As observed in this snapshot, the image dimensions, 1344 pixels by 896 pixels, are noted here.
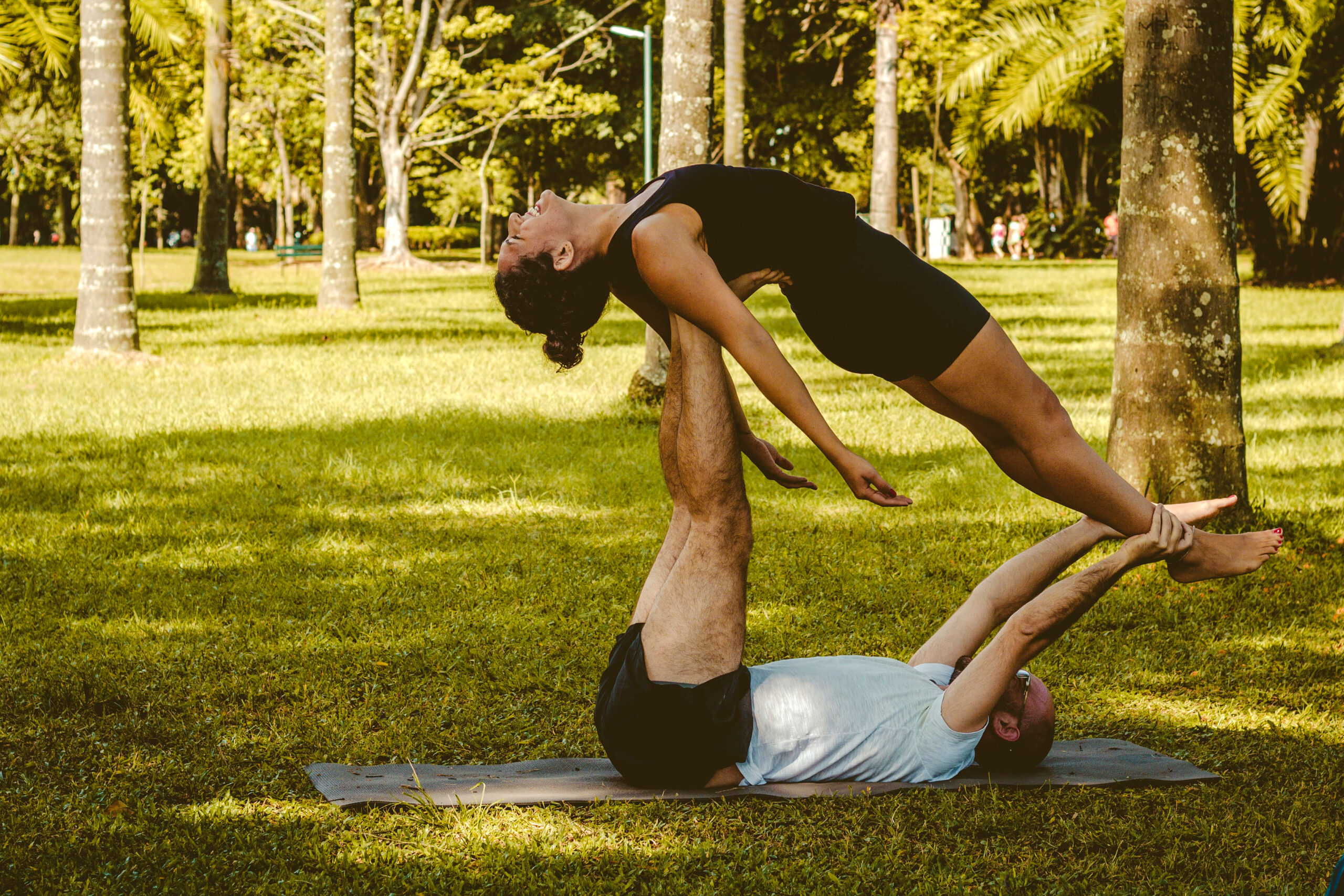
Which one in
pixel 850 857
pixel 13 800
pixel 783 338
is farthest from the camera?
pixel 783 338

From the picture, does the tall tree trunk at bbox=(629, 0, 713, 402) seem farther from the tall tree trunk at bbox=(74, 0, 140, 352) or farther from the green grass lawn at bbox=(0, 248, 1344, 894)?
the tall tree trunk at bbox=(74, 0, 140, 352)

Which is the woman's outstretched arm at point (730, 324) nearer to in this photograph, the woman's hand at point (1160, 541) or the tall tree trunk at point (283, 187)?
the woman's hand at point (1160, 541)

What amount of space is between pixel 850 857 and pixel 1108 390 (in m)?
9.78

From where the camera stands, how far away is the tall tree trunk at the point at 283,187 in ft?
134

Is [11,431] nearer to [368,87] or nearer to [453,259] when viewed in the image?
[368,87]

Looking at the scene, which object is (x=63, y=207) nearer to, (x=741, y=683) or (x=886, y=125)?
(x=886, y=125)

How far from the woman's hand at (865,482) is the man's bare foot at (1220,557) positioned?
1.25 meters

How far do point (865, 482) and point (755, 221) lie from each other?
2.98ft

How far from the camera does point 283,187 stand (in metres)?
57.1

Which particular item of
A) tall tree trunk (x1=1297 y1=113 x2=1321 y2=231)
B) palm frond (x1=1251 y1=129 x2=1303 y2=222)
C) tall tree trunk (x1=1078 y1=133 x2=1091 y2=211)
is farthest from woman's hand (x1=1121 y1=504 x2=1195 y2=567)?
tall tree trunk (x1=1078 y1=133 x2=1091 y2=211)

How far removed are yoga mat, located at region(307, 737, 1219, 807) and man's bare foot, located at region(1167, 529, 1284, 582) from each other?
2.06 feet

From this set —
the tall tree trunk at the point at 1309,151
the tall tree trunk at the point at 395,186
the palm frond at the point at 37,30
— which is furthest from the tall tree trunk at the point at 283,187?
the tall tree trunk at the point at 1309,151

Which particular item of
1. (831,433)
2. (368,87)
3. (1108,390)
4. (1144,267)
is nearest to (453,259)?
(368,87)

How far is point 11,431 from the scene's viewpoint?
9891 millimetres
